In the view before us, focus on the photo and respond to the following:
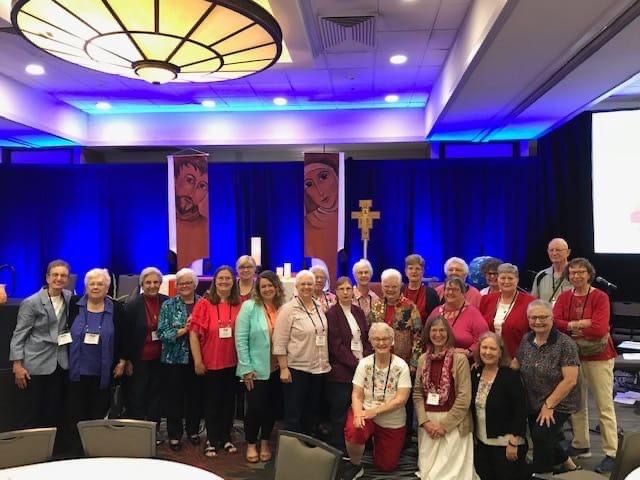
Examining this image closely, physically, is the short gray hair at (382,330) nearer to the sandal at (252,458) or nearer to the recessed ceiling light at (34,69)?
the sandal at (252,458)

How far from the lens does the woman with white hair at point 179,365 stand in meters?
3.51

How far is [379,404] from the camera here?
10.5ft

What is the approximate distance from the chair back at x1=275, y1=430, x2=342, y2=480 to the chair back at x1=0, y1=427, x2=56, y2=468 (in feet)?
3.38

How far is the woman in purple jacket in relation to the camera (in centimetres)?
341

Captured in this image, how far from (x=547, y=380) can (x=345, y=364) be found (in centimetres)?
126

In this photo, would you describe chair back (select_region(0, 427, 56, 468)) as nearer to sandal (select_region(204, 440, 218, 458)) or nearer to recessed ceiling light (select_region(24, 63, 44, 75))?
sandal (select_region(204, 440, 218, 458))

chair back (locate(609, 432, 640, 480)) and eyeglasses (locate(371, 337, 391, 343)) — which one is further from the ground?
eyeglasses (locate(371, 337, 391, 343))

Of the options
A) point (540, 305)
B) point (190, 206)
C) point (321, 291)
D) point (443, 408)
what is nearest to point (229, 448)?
point (321, 291)

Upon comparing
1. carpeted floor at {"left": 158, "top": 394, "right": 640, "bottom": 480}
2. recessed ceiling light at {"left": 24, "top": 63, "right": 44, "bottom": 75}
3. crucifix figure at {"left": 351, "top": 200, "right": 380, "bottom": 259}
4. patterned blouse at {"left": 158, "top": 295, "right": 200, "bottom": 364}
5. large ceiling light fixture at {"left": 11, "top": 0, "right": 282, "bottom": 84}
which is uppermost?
recessed ceiling light at {"left": 24, "top": 63, "right": 44, "bottom": 75}

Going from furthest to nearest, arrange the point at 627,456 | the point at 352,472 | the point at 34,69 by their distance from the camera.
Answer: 1. the point at 34,69
2. the point at 352,472
3. the point at 627,456

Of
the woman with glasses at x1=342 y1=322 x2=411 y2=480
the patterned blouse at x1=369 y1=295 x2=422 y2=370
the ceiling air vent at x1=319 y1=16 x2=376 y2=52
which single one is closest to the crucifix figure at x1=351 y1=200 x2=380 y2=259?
the ceiling air vent at x1=319 y1=16 x2=376 y2=52

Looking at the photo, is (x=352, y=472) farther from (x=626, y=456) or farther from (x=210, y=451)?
(x=626, y=456)

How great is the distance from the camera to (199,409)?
3682 millimetres

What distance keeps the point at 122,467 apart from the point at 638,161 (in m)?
5.65
